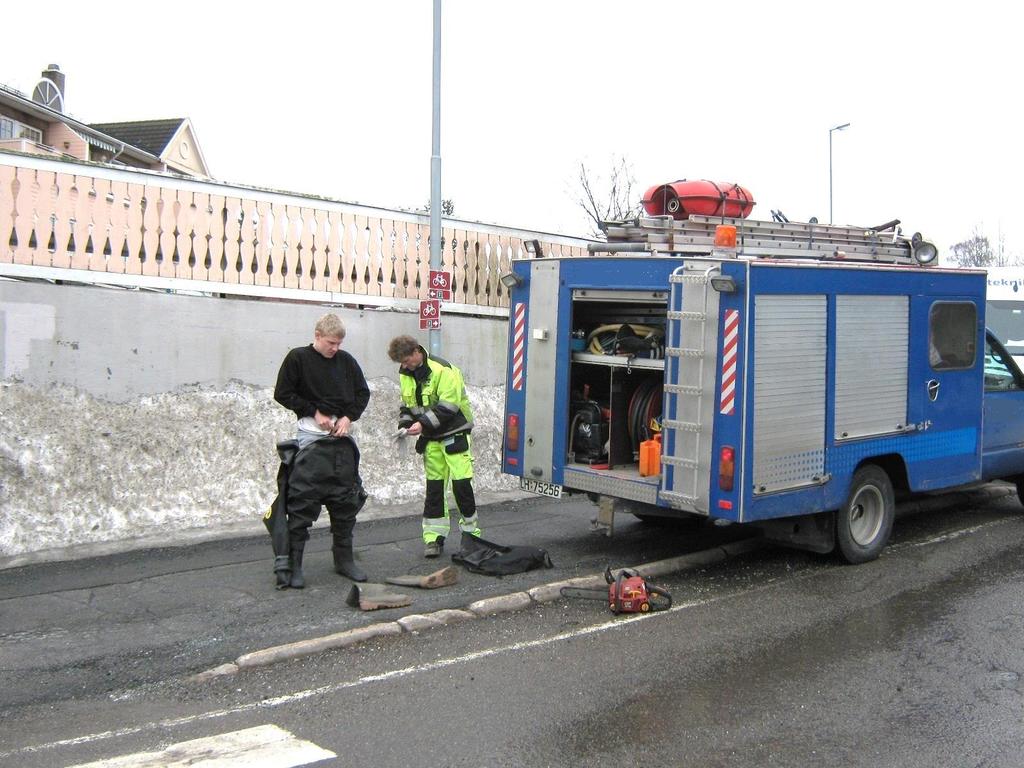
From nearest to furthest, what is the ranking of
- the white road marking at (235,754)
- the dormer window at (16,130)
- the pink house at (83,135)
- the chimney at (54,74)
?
1. the white road marking at (235,754)
2. the pink house at (83,135)
3. the dormer window at (16,130)
4. the chimney at (54,74)

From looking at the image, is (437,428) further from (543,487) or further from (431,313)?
(431,313)

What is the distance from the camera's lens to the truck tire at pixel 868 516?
801cm

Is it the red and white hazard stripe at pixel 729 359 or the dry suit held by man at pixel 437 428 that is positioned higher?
the red and white hazard stripe at pixel 729 359

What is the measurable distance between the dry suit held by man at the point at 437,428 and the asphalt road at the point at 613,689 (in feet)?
2.78

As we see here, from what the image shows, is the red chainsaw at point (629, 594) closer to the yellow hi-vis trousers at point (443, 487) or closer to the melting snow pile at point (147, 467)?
the yellow hi-vis trousers at point (443, 487)

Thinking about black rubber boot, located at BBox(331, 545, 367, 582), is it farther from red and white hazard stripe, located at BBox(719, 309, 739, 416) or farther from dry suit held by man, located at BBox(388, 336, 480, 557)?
red and white hazard stripe, located at BBox(719, 309, 739, 416)

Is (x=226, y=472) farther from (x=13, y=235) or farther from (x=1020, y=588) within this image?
(x=1020, y=588)

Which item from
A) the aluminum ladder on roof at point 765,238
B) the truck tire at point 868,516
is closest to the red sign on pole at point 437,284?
the aluminum ladder on roof at point 765,238

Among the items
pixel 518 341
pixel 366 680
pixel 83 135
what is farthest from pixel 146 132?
pixel 366 680

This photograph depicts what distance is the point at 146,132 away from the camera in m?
44.5

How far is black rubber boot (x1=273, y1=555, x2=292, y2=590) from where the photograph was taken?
7.20m

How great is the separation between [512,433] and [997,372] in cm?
484

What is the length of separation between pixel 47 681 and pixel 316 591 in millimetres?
2089

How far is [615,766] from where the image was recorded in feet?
14.3
